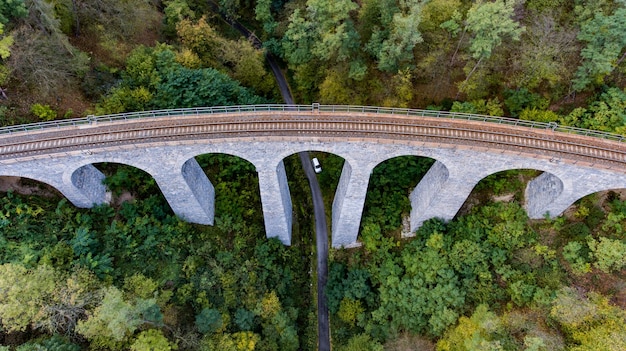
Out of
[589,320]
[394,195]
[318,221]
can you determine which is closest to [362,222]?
[394,195]

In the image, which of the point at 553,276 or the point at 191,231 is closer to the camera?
the point at 553,276

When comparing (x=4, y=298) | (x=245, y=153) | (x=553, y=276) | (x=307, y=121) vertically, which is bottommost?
(x=4, y=298)

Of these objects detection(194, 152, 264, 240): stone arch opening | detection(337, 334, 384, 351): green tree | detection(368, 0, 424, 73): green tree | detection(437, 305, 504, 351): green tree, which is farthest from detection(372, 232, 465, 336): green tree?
detection(368, 0, 424, 73): green tree

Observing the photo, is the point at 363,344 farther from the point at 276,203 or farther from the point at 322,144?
the point at 322,144

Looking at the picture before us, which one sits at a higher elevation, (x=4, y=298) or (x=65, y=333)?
(x=4, y=298)

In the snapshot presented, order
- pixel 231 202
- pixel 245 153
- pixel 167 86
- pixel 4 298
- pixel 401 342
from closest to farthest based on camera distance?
1. pixel 4 298
2. pixel 245 153
3. pixel 401 342
4. pixel 167 86
5. pixel 231 202

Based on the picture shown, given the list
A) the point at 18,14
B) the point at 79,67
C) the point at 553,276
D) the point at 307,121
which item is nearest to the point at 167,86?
the point at 79,67

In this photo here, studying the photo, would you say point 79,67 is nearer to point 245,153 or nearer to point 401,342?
point 245,153
